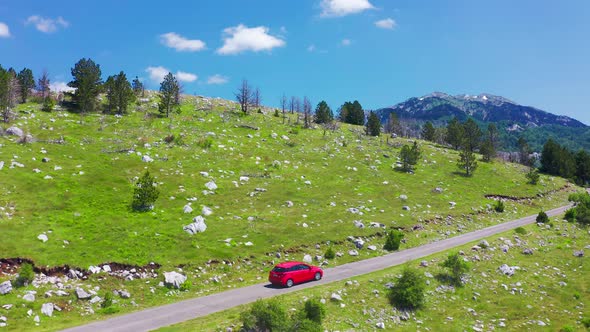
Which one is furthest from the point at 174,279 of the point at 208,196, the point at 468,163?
the point at 468,163

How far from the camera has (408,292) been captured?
25594 mm

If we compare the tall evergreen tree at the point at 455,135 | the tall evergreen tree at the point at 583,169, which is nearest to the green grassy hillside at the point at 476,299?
the tall evergreen tree at the point at 455,135

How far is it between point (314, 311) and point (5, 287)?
1929 cm

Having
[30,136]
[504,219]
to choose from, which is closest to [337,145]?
[504,219]

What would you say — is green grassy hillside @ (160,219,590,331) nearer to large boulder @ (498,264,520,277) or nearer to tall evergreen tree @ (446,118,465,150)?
large boulder @ (498,264,520,277)

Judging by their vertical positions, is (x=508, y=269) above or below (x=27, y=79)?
below

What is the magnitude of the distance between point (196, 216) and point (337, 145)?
1906 inches

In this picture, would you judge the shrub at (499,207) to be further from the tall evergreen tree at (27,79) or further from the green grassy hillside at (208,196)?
the tall evergreen tree at (27,79)

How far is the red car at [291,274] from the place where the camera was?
93.0 feet

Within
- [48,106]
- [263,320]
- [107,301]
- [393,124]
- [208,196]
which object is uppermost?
[393,124]

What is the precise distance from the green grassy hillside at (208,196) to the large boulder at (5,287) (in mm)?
388

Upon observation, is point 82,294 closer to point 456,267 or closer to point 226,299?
point 226,299

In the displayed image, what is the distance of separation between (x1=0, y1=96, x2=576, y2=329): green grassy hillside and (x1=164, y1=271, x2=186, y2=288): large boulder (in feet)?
2.42

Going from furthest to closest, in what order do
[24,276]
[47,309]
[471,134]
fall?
[471,134], [24,276], [47,309]
